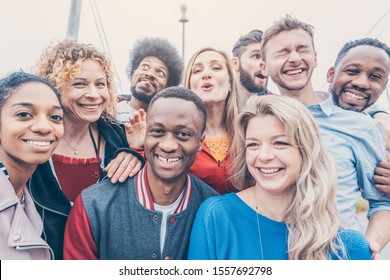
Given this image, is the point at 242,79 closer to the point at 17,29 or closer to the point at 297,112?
the point at 297,112

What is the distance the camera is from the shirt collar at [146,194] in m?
1.89

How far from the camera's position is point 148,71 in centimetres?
216

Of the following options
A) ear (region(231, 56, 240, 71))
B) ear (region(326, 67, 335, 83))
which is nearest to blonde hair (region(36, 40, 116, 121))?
ear (region(231, 56, 240, 71))

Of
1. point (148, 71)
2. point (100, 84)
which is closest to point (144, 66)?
point (148, 71)

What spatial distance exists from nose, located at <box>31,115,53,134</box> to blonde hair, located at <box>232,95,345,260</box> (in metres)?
0.99

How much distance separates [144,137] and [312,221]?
0.99m

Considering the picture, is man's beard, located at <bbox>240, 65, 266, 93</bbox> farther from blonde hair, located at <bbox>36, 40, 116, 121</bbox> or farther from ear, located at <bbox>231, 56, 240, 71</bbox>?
blonde hair, located at <bbox>36, 40, 116, 121</bbox>

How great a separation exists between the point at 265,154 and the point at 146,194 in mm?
641

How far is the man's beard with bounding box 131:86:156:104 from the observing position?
2.12 m

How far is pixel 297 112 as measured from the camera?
1.77 metres

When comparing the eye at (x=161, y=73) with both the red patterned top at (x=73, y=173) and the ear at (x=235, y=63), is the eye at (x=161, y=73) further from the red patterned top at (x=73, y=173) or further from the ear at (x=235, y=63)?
the red patterned top at (x=73, y=173)

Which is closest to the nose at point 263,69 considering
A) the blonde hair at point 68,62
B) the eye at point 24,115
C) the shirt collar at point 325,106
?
the shirt collar at point 325,106

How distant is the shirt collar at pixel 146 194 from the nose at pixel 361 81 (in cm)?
112

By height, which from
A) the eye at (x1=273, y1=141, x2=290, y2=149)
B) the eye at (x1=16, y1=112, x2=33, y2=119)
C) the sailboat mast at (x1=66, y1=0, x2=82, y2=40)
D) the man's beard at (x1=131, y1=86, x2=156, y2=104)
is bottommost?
the eye at (x1=273, y1=141, x2=290, y2=149)
